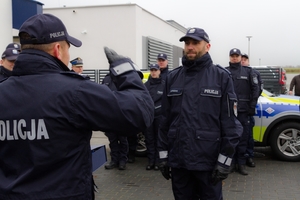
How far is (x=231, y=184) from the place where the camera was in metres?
6.07

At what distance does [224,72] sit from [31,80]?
2.18 metres

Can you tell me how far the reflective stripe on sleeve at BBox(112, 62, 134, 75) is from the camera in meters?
1.99

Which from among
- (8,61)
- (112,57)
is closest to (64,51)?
(112,57)

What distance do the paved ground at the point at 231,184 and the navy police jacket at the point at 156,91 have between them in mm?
1175

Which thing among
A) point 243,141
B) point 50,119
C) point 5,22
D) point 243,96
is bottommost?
point 243,141

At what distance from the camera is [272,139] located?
7457 mm

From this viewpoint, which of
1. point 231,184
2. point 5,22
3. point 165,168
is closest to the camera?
point 165,168

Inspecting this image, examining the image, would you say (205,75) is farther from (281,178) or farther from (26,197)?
(281,178)

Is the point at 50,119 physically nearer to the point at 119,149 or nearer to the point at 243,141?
the point at 243,141

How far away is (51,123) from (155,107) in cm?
526

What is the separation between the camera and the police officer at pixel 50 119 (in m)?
1.81

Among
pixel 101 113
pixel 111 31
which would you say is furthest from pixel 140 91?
pixel 111 31

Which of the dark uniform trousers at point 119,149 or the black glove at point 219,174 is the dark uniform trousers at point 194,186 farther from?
the dark uniform trousers at point 119,149

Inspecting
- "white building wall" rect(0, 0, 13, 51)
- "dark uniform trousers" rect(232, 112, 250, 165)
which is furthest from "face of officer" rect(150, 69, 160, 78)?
"white building wall" rect(0, 0, 13, 51)
